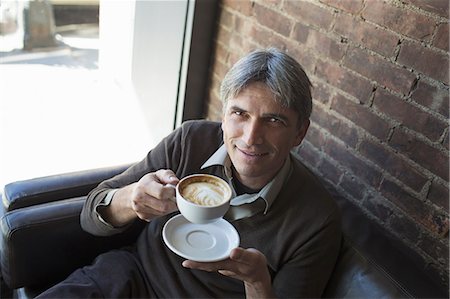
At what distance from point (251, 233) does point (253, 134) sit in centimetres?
32

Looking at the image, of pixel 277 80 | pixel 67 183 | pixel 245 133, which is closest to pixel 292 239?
pixel 245 133

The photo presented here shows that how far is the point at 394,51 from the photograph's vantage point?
1362mm

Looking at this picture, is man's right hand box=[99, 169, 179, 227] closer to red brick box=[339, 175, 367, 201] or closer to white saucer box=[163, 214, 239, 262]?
white saucer box=[163, 214, 239, 262]

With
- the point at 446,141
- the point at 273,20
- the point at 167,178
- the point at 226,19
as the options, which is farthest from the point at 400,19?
the point at 226,19

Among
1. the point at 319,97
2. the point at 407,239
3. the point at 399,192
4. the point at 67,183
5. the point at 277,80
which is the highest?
the point at 277,80

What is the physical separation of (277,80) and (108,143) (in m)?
1.62

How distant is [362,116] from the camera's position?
1496mm

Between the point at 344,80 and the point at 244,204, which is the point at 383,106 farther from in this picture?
the point at 244,204

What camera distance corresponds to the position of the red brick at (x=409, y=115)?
127 centimetres

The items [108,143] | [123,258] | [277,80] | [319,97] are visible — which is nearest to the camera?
[277,80]

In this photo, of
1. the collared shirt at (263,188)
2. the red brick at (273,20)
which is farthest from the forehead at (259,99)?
the red brick at (273,20)

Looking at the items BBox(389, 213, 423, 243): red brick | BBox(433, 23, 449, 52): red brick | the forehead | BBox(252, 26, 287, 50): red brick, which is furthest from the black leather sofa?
BBox(252, 26, 287, 50): red brick

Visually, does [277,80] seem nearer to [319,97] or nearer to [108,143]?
[319,97]

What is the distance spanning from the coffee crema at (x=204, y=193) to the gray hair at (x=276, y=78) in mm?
279
